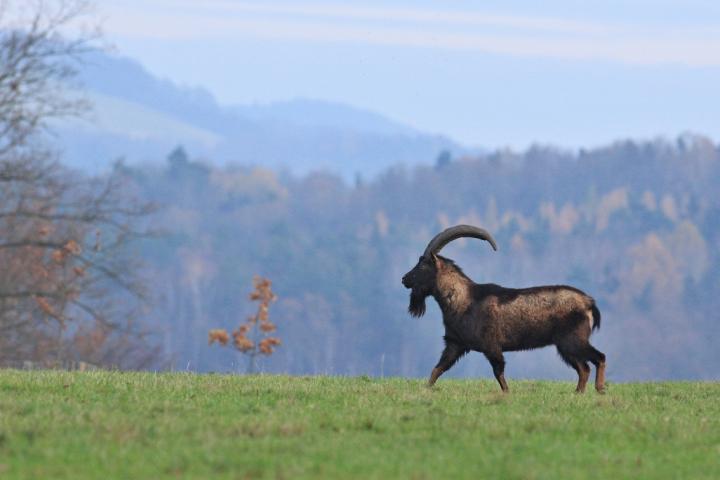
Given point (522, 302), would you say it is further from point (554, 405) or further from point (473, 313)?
point (554, 405)

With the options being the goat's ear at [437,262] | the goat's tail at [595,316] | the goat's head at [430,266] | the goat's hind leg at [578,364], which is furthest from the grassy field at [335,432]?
the goat's ear at [437,262]

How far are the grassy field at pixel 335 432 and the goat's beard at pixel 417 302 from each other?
82.0 inches

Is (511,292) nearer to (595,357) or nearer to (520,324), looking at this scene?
(520,324)

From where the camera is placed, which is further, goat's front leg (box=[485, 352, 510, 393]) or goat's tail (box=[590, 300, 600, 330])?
goat's tail (box=[590, 300, 600, 330])

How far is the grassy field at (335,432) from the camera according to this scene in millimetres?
11312

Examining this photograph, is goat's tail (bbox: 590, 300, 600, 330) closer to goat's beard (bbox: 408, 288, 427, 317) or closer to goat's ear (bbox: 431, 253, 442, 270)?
goat's ear (bbox: 431, 253, 442, 270)

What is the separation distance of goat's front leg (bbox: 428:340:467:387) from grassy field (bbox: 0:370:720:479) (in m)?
0.67

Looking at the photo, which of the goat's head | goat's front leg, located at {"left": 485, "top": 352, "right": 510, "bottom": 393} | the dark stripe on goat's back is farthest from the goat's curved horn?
goat's front leg, located at {"left": 485, "top": 352, "right": 510, "bottom": 393}

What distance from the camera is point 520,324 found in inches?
750

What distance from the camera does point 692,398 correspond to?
61.1 feet

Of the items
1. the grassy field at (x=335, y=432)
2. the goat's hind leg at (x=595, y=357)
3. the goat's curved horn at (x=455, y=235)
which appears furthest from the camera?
the goat's curved horn at (x=455, y=235)

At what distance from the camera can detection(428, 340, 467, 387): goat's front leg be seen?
1914 cm

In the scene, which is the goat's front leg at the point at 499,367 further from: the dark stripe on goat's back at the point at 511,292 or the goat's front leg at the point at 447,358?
the dark stripe on goat's back at the point at 511,292

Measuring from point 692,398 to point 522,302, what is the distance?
2.48 metres
